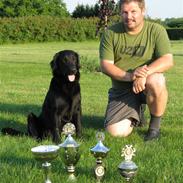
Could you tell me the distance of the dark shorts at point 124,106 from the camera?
575 centimetres

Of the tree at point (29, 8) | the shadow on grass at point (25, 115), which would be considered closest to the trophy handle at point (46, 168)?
the shadow on grass at point (25, 115)

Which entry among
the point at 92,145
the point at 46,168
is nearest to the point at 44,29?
the point at 92,145

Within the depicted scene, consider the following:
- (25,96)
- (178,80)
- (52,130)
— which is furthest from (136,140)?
(178,80)

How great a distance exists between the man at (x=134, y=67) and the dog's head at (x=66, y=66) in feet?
1.16

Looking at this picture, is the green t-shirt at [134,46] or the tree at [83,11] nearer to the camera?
the green t-shirt at [134,46]

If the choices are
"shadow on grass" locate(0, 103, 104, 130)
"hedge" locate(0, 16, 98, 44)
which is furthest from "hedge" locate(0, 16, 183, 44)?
"shadow on grass" locate(0, 103, 104, 130)

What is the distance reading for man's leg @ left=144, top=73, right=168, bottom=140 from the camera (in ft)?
17.6

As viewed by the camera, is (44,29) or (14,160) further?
(44,29)

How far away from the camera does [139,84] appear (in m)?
5.29

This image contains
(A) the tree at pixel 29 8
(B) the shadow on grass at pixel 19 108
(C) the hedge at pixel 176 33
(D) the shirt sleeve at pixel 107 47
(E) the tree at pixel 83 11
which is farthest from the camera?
(A) the tree at pixel 29 8

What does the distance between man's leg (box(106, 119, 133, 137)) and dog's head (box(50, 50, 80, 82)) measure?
0.75m

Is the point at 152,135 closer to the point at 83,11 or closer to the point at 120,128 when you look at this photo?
the point at 120,128

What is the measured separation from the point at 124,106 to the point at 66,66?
89 centimetres

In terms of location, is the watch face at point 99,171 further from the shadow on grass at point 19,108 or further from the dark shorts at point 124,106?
the shadow on grass at point 19,108
